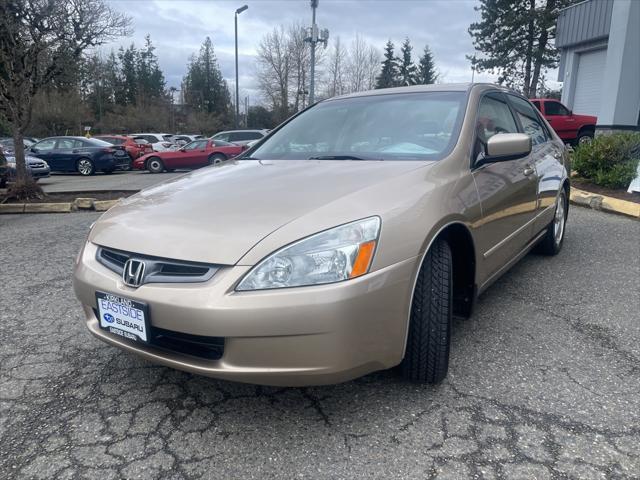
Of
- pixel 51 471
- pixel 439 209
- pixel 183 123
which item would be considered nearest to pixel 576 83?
pixel 439 209

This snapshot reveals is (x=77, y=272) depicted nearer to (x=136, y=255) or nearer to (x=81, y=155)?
(x=136, y=255)

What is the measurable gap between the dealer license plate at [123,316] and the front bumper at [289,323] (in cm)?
5

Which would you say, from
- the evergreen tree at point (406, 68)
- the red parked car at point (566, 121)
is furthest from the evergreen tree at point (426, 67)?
the red parked car at point (566, 121)

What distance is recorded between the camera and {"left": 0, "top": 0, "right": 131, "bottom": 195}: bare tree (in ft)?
26.0

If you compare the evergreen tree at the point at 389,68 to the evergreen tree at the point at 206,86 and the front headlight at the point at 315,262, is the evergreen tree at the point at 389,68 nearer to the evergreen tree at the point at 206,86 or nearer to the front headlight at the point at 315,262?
the evergreen tree at the point at 206,86

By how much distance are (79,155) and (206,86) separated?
170 ft

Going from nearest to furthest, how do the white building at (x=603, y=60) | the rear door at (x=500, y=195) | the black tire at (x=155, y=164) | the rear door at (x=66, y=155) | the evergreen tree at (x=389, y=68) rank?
the rear door at (x=500, y=195) → the white building at (x=603, y=60) → the rear door at (x=66, y=155) → the black tire at (x=155, y=164) → the evergreen tree at (x=389, y=68)

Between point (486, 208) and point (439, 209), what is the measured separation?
2.00ft

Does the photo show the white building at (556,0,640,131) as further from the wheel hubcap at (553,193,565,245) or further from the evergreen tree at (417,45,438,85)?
the evergreen tree at (417,45,438,85)

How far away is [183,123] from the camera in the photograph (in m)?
50.8

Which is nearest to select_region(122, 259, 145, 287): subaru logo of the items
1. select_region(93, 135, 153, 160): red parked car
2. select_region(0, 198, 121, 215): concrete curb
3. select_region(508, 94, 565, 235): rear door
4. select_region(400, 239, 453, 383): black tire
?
select_region(400, 239, 453, 383): black tire

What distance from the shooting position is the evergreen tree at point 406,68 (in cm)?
5703

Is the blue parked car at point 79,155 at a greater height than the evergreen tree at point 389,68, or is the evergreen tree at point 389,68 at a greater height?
the evergreen tree at point 389,68

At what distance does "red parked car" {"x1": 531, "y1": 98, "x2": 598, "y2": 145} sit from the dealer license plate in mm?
16049
